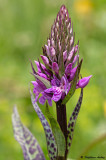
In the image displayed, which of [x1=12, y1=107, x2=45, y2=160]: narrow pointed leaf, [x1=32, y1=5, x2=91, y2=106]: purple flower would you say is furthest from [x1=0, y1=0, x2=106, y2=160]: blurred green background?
Result: [x1=32, y1=5, x2=91, y2=106]: purple flower

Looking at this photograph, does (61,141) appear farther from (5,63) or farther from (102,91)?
(5,63)

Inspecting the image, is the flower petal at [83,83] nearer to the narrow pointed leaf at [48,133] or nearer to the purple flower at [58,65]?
the purple flower at [58,65]

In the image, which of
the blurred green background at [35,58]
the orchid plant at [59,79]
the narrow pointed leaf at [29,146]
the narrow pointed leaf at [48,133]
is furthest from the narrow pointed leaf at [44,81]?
the blurred green background at [35,58]

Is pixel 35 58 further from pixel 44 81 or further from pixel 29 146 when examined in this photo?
pixel 44 81

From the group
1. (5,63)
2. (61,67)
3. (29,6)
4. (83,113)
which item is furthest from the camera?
(29,6)

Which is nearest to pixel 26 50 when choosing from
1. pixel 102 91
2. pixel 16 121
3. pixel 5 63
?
pixel 5 63

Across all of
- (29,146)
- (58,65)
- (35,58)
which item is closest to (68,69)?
(58,65)
